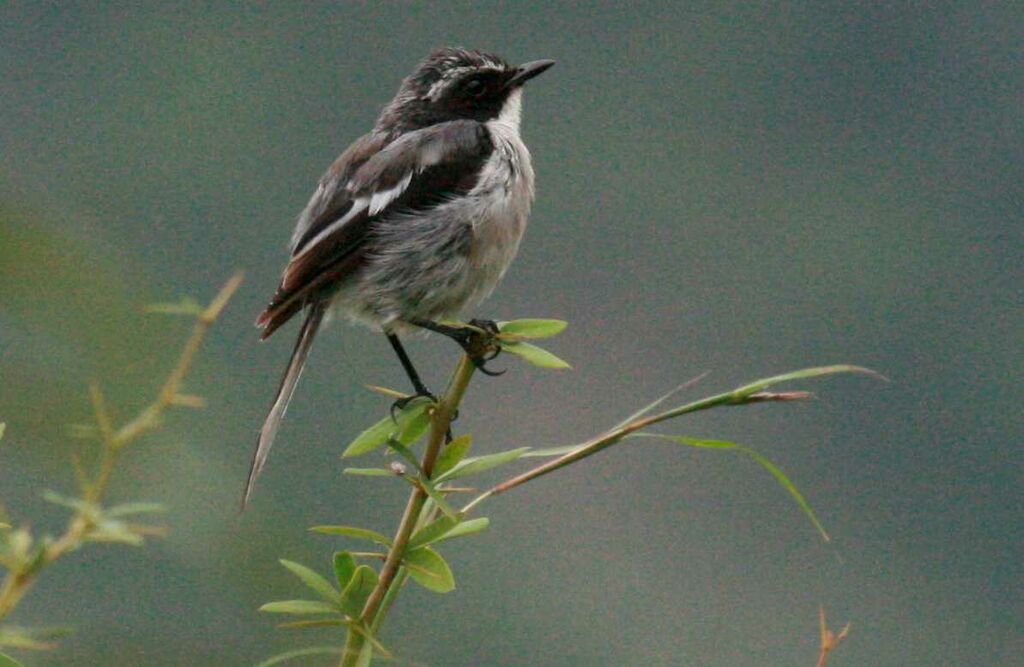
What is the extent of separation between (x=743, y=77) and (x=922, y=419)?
2711cm

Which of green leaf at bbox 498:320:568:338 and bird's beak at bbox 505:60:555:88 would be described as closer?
green leaf at bbox 498:320:568:338

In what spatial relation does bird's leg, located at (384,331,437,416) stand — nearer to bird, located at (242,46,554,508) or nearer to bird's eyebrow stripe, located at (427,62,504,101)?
bird, located at (242,46,554,508)

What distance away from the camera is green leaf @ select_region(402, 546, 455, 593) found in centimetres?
129

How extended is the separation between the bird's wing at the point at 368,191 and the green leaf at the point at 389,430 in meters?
2.32

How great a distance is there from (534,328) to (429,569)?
0.43 m

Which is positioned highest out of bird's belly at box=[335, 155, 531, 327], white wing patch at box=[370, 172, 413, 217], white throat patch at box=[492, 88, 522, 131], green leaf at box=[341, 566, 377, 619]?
green leaf at box=[341, 566, 377, 619]

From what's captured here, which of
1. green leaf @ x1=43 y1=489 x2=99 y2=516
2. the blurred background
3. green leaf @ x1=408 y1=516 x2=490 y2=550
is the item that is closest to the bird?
green leaf @ x1=408 y1=516 x2=490 y2=550

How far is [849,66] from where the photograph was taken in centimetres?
9231

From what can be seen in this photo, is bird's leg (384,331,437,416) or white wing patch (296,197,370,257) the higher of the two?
white wing patch (296,197,370,257)

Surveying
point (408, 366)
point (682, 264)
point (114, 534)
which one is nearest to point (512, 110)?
point (408, 366)

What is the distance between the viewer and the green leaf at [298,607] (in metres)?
1.23

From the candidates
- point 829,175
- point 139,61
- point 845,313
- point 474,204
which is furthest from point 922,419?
point 474,204

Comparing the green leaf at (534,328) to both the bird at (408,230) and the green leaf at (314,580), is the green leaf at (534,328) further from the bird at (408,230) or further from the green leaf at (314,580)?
the bird at (408,230)

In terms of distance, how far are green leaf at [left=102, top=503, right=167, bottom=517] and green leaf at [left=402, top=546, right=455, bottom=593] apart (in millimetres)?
319
